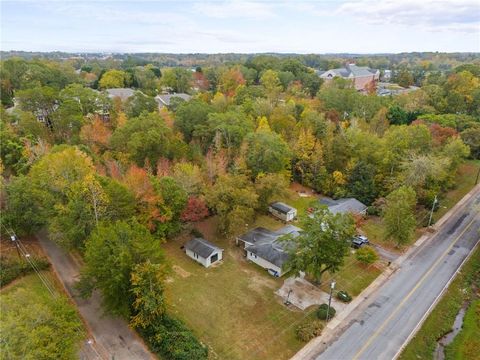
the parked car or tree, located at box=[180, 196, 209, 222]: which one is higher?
tree, located at box=[180, 196, 209, 222]

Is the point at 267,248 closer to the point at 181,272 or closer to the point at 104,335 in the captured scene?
the point at 181,272

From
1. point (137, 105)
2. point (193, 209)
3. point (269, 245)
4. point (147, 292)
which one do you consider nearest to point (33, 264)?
point (147, 292)

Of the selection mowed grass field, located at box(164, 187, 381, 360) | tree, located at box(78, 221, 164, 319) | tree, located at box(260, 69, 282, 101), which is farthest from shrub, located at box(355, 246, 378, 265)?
tree, located at box(260, 69, 282, 101)

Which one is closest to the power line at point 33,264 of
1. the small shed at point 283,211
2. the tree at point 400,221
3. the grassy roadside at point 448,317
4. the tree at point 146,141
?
the tree at point 146,141

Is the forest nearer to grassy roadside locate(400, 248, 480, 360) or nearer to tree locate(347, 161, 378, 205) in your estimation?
tree locate(347, 161, 378, 205)

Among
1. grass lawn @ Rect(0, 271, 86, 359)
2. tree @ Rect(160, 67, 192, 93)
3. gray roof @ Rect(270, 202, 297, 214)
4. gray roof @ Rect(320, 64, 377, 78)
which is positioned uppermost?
gray roof @ Rect(320, 64, 377, 78)

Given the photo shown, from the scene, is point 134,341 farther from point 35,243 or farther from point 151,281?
point 35,243
